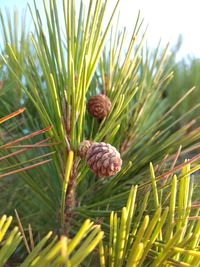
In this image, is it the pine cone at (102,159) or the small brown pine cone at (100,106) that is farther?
the small brown pine cone at (100,106)

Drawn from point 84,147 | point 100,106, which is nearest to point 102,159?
point 84,147

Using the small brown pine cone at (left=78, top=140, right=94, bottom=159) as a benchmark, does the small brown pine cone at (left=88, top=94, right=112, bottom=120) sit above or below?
above

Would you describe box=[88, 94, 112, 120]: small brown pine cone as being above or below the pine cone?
above

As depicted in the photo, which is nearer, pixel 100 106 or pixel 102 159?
pixel 102 159

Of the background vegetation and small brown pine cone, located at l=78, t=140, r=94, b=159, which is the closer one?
the background vegetation

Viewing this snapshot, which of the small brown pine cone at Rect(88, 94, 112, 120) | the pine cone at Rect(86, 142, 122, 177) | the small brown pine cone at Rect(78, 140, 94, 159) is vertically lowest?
the pine cone at Rect(86, 142, 122, 177)

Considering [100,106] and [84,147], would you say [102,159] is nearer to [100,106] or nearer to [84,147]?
[84,147]

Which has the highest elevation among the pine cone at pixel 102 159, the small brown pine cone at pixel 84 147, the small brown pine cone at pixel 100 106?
the small brown pine cone at pixel 100 106
